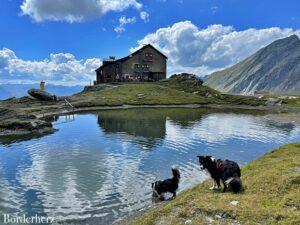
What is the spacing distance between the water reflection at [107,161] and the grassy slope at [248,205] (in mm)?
6169

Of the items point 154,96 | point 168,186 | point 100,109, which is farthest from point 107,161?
point 154,96

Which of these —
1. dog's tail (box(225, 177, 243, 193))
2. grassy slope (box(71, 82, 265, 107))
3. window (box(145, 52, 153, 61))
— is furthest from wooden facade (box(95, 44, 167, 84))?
dog's tail (box(225, 177, 243, 193))

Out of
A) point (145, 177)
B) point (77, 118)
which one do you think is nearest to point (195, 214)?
point (145, 177)

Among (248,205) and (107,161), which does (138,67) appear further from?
(248,205)

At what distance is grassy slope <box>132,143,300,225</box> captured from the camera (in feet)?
55.6

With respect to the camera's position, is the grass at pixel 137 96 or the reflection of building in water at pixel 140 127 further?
the grass at pixel 137 96

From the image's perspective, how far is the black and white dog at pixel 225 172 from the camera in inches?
842

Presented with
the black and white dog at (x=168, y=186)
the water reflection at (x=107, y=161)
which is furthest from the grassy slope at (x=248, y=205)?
the water reflection at (x=107, y=161)

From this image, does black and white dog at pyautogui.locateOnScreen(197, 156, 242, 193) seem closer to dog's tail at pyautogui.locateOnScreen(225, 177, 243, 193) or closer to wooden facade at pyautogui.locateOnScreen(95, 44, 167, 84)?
dog's tail at pyautogui.locateOnScreen(225, 177, 243, 193)

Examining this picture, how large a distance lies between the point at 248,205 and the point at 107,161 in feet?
82.0

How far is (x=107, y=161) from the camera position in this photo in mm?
41188

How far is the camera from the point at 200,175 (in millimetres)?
34594

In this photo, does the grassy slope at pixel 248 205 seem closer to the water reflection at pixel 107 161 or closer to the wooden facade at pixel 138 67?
the water reflection at pixel 107 161

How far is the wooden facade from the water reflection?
88.5 meters
